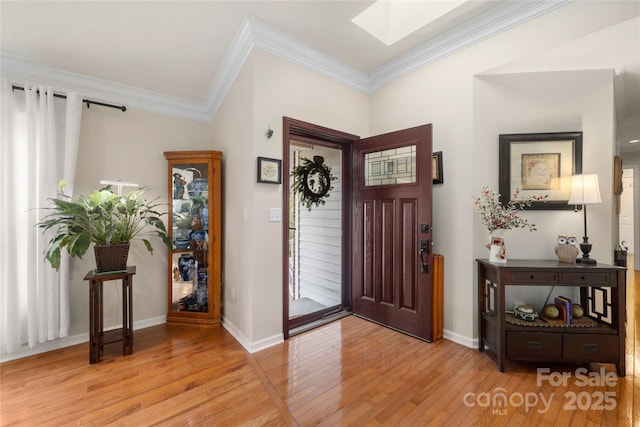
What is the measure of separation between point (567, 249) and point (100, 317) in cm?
403

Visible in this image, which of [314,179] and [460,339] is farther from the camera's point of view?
[314,179]

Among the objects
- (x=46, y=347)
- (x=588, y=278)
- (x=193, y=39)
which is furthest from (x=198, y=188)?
(x=588, y=278)

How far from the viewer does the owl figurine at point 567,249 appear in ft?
7.05

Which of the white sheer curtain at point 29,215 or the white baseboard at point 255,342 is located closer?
the white sheer curtain at point 29,215

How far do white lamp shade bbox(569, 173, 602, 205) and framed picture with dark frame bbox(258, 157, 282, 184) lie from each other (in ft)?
8.25

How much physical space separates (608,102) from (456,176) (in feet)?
4.51

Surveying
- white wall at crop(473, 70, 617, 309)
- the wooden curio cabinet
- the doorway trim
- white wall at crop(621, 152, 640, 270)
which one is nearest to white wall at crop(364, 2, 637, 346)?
white wall at crop(473, 70, 617, 309)

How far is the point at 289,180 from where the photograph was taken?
257 cm

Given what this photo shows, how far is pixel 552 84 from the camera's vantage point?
2.36 meters

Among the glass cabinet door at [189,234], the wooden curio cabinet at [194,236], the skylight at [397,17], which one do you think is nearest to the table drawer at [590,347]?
the skylight at [397,17]

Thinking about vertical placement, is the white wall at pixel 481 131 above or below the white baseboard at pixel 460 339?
above

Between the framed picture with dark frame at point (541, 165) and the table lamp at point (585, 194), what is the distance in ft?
0.62

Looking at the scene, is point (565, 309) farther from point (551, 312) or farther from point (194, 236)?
point (194, 236)

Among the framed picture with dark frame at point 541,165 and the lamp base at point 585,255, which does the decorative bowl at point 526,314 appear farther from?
the framed picture with dark frame at point 541,165
